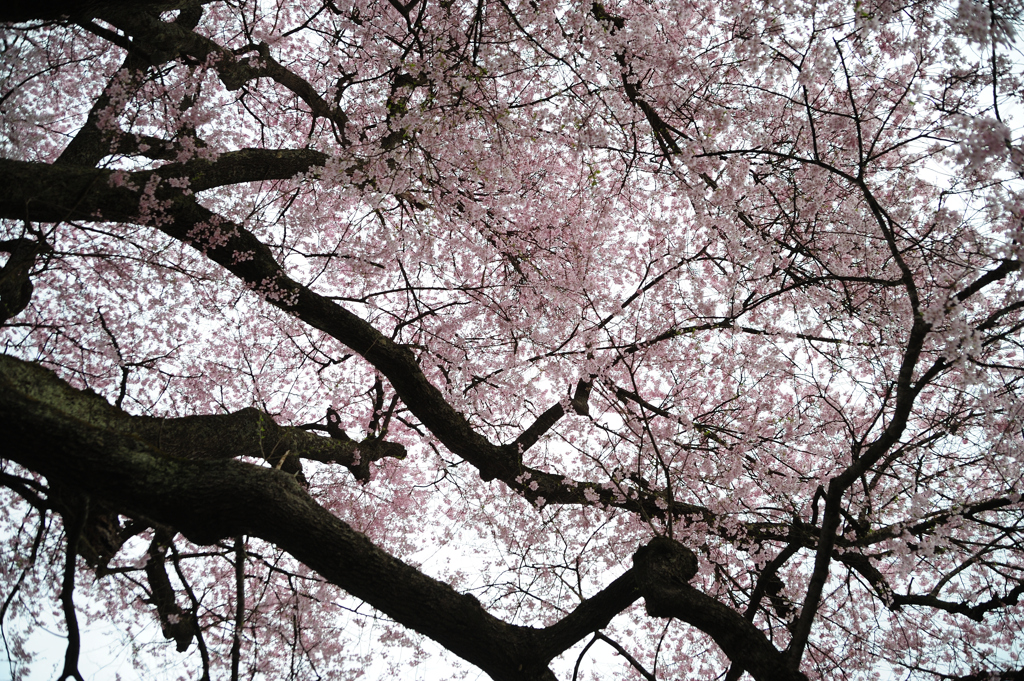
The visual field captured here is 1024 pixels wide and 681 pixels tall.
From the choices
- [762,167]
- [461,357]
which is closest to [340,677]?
[461,357]

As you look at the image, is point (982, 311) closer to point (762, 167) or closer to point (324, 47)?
point (762, 167)

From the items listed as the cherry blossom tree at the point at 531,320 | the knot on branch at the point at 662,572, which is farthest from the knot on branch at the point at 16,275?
the knot on branch at the point at 662,572

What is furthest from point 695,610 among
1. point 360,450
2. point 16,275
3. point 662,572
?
point 16,275

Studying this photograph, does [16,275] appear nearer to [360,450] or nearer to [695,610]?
[360,450]

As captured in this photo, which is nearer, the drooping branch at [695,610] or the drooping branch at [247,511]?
the drooping branch at [247,511]

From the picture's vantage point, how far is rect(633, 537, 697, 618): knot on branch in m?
3.65

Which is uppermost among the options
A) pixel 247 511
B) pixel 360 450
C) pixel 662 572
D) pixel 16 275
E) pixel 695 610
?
pixel 360 450

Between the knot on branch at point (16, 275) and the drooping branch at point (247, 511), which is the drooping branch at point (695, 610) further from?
the knot on branch at point (16, 275)

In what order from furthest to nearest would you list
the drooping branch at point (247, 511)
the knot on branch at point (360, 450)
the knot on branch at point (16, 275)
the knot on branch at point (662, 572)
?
the knot on branch at point (360, 450) < the knot on branch at point (16, 275) < the knot on branch at point (662, 572) < the drooping branch at point (247, 511)

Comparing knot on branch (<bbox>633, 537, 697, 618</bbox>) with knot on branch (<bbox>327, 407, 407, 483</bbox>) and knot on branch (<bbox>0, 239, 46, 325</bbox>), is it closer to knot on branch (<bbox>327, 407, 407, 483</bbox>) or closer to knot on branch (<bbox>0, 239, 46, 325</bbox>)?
knot on branch (<bbox>327, 407, 407, 483</bbox>)

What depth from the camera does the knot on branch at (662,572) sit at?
3646 millimetres

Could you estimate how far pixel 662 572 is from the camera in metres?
3.76

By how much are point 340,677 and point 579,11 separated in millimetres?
7622

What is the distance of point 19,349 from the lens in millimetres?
5668
